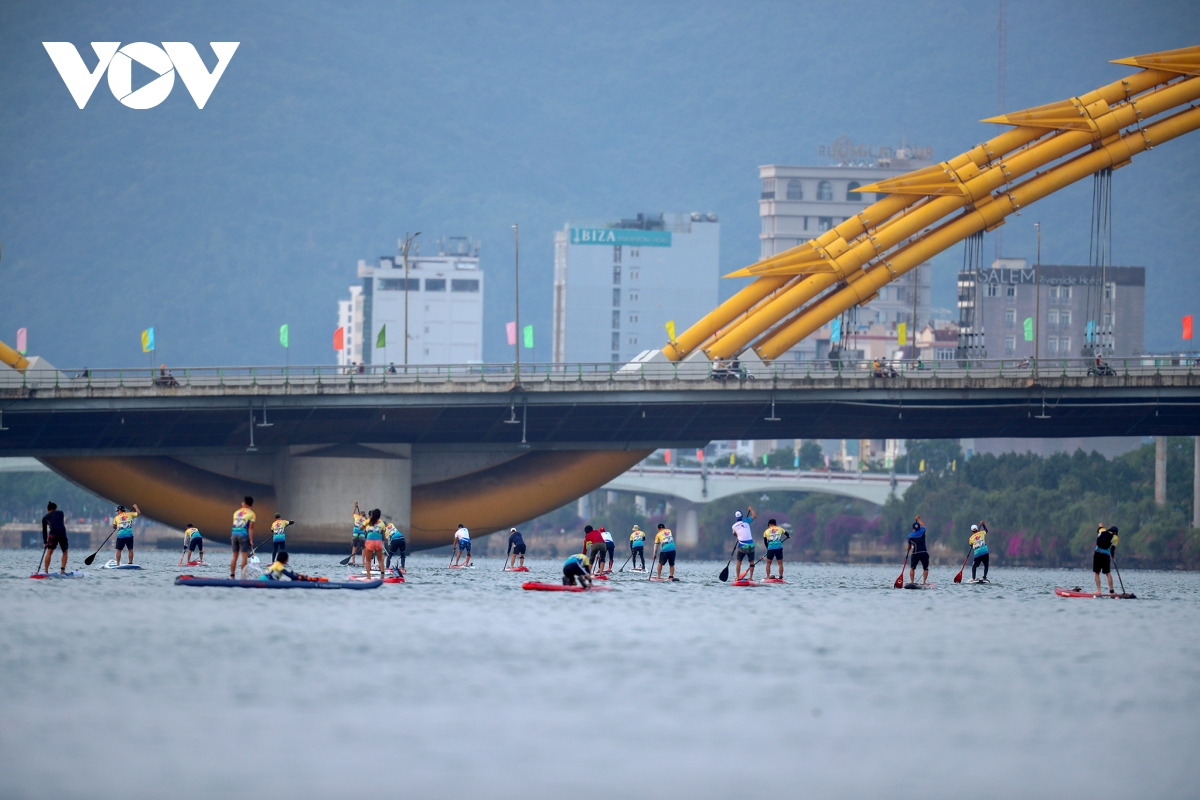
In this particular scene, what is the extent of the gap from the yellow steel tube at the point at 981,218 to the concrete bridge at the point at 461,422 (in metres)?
8.57

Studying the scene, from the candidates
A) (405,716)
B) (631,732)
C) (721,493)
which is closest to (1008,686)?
(631,732)

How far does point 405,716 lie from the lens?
27062 millimetres

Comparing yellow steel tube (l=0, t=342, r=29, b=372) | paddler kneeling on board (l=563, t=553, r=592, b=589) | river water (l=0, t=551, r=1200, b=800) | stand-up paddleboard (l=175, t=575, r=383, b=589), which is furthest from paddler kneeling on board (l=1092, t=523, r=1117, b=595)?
yellow steel tube (l=0, t=342, r=29, b=372)

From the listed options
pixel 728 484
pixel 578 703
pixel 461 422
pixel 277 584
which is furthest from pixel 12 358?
pixel 728 484

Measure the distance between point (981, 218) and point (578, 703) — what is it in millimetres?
81769

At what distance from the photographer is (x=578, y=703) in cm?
2869

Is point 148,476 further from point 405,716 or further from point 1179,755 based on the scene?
point 1179,755

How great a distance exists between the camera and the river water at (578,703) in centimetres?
2272

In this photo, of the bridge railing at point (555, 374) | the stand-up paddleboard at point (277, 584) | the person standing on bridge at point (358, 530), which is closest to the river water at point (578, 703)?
the stand-up paddleboard at point (277, 584)

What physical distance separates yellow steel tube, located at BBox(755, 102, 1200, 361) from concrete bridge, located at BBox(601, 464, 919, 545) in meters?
81.2

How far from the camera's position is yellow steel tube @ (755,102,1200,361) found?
4094 inches

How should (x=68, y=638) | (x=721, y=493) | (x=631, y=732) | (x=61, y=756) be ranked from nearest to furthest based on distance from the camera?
(x=61, y=756) → (x=631, y=732) → (x=68, y=638) → (x=721, y=493)

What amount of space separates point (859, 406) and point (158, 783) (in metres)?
71.3

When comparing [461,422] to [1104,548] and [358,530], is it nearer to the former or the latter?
[358,530]
